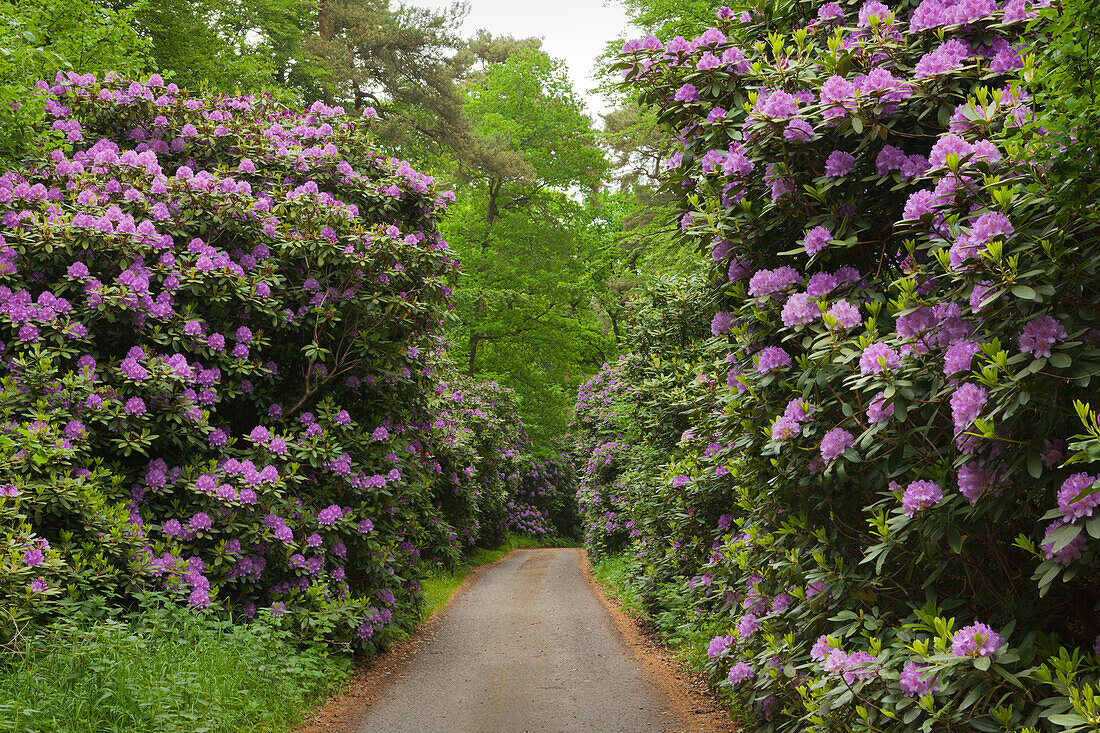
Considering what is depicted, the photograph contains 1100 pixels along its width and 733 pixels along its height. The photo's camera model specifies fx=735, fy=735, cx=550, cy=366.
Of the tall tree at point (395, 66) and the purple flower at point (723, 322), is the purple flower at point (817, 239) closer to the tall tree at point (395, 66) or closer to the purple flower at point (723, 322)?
the purple flower at point (723, 322)

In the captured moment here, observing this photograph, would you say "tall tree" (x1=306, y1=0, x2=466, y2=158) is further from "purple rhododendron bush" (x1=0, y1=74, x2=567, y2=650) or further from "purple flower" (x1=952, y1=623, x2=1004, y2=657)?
"purple flower" (x1=952, y1=623, x2=1004, y2=657)

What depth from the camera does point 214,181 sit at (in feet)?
Answer: 21.8

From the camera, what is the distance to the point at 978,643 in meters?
2.46

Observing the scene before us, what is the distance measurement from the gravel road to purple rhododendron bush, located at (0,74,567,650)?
0.87 metres

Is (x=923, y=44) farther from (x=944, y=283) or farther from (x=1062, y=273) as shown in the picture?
(x=1062, y=273)

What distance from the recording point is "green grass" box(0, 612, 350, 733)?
3.89m

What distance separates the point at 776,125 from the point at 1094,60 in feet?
4.77

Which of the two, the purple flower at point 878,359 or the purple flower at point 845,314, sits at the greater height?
the purple flower at point 845,314

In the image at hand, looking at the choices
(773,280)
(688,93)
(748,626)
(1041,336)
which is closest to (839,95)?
(773,280)

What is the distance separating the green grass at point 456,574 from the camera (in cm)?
1155

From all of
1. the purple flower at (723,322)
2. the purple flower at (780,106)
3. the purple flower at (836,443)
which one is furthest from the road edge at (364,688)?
the purple flower at (780,106)

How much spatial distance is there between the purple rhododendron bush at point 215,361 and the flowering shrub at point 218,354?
22 millimetres

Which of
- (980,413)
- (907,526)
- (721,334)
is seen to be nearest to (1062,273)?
(980,413)

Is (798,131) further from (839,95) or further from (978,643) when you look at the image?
(978,643)
